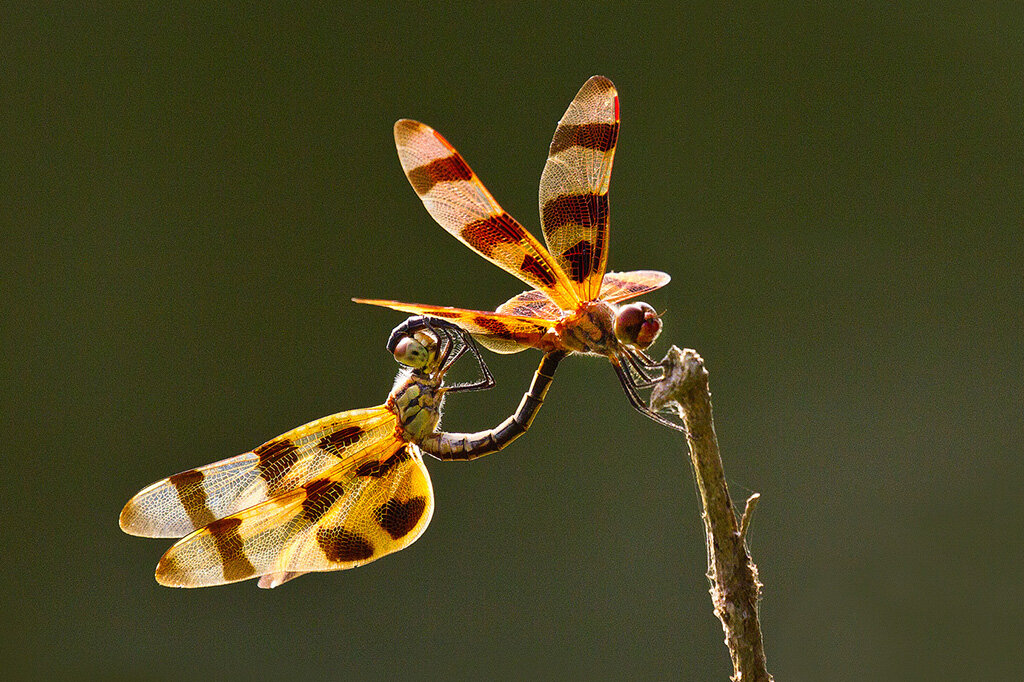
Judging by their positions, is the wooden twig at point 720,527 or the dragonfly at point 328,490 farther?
the dragonfly at point 328,490

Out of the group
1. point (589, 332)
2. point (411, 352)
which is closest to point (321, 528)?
point (411, 352)

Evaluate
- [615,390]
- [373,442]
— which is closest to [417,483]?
[373,442]

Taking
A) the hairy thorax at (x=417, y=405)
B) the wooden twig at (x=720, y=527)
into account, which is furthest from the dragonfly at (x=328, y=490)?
the wooden twig at (x=720, y=527)

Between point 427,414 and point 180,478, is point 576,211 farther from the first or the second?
point 180,478

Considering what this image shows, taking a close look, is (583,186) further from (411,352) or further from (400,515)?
(400,515)

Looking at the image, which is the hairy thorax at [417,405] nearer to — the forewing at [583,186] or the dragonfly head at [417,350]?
the dragonfly head at [417,350]

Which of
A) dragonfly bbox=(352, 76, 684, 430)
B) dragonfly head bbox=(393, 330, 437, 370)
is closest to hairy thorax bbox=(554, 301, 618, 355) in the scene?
dragonfly bbox=(352, 76, 684, 430)
